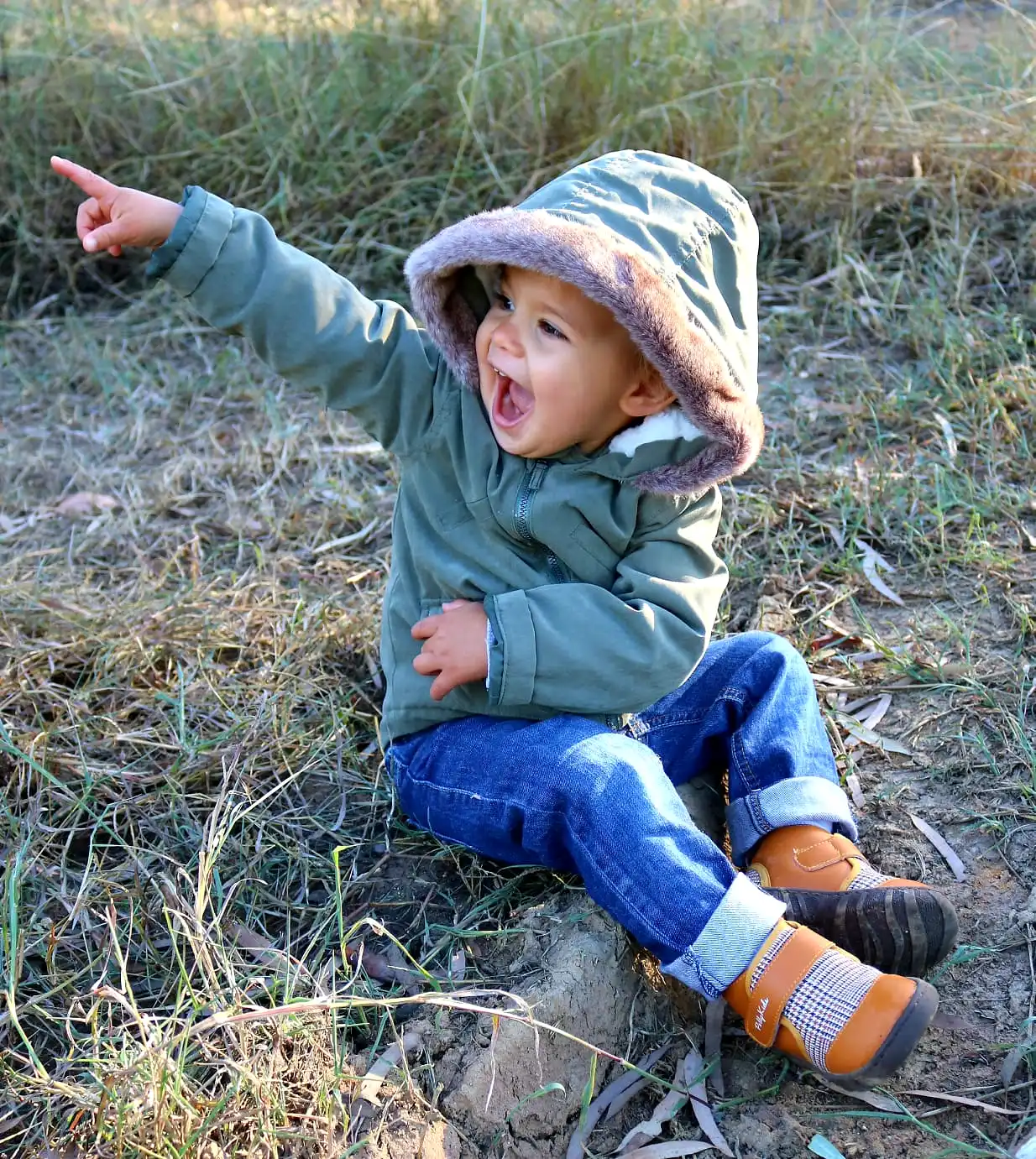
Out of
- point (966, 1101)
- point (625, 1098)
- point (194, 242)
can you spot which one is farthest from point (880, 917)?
point (194, 242)

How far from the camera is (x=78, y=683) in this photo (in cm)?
262

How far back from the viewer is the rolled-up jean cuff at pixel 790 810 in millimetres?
2230

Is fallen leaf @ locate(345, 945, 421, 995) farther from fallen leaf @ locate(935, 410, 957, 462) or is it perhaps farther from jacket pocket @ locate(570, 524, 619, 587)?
fallen leaf @ locate(935, 410, 957, 462)

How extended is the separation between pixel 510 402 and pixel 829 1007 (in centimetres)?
108

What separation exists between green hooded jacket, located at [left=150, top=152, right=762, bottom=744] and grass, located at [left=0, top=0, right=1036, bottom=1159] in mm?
448

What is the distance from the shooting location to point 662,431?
2.08 metres

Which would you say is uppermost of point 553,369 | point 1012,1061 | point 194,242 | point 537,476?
point 194,242

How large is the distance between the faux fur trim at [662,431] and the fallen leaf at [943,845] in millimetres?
894

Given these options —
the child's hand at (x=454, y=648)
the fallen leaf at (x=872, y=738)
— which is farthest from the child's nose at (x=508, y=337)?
the fallen leaf at (x=872, y=738)

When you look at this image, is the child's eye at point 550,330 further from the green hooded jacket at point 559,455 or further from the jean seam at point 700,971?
the jean seam at point 700,971

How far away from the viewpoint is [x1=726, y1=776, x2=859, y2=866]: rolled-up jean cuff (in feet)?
7.32

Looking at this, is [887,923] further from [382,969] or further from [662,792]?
[382,969]

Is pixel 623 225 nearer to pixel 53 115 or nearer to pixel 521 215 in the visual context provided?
pixel 521 215

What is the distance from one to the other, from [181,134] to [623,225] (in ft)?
9.84
